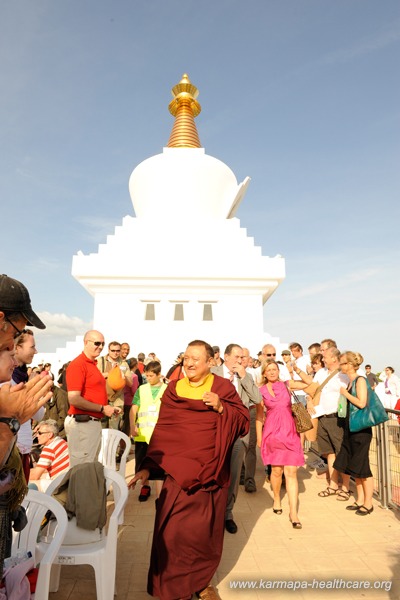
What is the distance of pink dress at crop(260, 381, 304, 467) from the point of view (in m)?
4.73

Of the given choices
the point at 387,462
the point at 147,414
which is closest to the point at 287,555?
the point at 387,462

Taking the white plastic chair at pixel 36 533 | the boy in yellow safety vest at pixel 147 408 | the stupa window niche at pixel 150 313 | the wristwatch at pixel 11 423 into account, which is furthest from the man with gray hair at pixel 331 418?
the stupa window niche at pixel 150 313

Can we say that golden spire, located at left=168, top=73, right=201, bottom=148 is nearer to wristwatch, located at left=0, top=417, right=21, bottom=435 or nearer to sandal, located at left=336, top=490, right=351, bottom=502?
sandal, located at left=336, top=490, right=351, bottom=502

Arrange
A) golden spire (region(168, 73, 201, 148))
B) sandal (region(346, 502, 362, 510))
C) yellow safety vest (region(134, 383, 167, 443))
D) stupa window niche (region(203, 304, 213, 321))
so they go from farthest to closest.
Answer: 1. golden spire (region(168, 73, 201, 148))
2. stupa window niche (region(203, 304, 213, 321))
3. yellow safety vest (region(134, 383, 167, 443))
4. sandal (region(346, 502, 362, 510))

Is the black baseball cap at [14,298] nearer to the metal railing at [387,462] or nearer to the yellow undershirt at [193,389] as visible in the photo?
the yellow undershirt at [193,389]

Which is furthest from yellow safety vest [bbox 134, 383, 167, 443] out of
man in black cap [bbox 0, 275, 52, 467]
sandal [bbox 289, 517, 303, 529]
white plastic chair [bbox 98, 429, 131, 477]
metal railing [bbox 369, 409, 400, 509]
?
man in black cap [bbox 0, 275, 52, 467]

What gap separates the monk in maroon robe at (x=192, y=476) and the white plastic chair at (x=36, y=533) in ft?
2.09

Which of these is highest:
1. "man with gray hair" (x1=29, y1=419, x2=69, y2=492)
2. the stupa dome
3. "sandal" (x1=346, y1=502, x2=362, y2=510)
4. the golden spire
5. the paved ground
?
the golden spire

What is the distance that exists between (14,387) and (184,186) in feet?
61.0

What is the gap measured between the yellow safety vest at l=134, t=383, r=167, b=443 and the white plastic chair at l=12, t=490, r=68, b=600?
2.56 m

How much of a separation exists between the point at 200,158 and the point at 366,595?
19266mm

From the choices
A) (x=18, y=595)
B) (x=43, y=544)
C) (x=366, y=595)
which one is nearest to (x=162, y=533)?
(x=43, y=544)

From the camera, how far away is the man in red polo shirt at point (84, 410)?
13.3 feet

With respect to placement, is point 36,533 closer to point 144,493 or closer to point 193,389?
point 193,389
